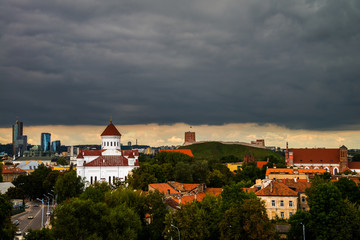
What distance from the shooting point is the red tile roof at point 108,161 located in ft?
422

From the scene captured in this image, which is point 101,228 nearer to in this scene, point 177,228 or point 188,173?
point 177,228

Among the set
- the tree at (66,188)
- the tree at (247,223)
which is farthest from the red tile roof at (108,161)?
the tree at (247,223)

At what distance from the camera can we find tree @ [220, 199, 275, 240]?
58094 mm

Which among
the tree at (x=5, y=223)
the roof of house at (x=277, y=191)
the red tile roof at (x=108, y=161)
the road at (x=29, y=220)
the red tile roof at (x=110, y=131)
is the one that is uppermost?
the red tile roof at (x=110, y=131)

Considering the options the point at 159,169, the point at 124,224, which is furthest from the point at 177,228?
the point at 159,169

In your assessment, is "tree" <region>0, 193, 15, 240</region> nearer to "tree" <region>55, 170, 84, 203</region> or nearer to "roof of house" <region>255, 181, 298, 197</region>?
"tree" <region>55, 170, 84, 203</region>

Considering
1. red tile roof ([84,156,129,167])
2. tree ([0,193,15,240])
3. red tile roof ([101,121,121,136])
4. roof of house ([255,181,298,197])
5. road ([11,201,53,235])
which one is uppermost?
red tile roof ([101,121,121,136])

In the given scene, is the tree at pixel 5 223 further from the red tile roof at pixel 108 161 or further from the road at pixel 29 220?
the red tile roof at pixel 108 161

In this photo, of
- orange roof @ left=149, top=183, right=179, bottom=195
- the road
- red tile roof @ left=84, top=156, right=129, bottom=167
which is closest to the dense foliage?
orange roof @ left=149, top=183, right=179, bottom=195

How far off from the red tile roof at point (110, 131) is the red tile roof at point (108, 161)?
631 inches

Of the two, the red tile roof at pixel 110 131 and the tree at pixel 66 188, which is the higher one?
the red tile roof at pixel 110 131

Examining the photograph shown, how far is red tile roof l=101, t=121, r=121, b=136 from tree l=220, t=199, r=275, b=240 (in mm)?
89894

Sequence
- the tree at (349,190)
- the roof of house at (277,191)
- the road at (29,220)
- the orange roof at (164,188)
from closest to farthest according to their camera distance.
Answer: the roof of house at (277,191), the road at (29,220), the tree at (349,190), the orange roof at (164,188)

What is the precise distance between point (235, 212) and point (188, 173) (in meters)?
59.5
